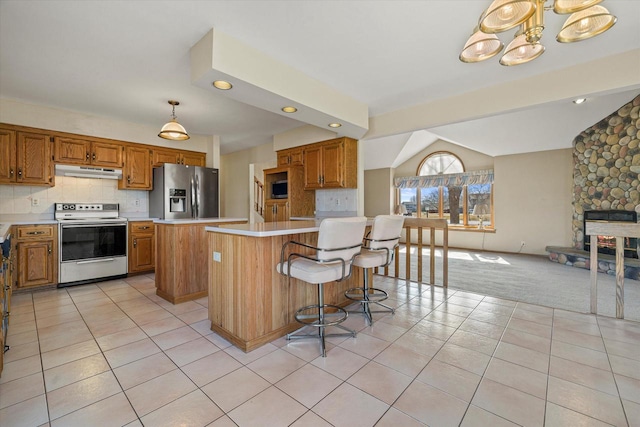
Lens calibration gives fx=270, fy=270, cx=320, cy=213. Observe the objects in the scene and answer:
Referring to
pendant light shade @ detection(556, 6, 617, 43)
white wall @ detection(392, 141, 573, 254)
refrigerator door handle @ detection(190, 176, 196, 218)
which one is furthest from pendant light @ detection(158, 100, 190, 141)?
white wall @ detection(392, 141, 573, 254)

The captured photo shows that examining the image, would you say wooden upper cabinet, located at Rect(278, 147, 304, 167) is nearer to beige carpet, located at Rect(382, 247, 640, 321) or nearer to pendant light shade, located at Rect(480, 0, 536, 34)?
beige carpet, located at Rect(382, 247, 640, 321)

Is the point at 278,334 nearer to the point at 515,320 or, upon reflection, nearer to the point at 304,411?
the point at 304,411

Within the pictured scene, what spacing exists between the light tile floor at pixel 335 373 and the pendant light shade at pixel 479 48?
2.15 metres

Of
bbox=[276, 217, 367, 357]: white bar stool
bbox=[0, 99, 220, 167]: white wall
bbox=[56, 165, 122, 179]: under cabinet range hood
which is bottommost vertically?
bbox=[276, 217, 367, 357]: white bar stool

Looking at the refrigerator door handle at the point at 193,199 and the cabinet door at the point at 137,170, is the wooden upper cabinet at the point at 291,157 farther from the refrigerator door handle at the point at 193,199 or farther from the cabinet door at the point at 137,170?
the cabinet door at the point at 137,170

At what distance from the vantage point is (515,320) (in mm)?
2660

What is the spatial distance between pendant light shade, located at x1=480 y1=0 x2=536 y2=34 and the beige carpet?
3056 mm

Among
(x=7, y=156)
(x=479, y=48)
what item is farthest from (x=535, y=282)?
(x=7, y=156)

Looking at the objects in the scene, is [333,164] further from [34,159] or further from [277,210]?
[34,159]

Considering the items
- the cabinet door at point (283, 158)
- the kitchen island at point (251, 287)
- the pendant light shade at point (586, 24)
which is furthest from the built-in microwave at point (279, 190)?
the pendant light shade at point (586, 24)

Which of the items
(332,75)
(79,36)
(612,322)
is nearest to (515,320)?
(612,322)

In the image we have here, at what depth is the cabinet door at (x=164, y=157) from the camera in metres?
4.86

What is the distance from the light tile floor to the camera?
57.1 inches

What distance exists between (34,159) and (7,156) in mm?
247
